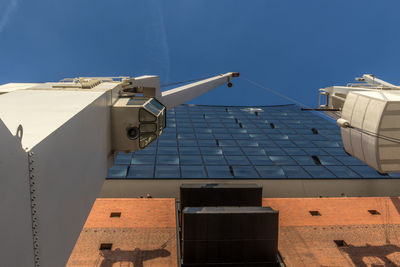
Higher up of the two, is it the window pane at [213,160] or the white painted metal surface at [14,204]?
the white painted metal surface at [14,204]

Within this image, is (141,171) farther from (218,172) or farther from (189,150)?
(189,150)

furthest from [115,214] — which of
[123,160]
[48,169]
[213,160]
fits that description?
[48,169]

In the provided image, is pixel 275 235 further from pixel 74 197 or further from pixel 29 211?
pixel 29 211

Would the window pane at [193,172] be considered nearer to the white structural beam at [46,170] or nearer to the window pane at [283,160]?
the window pane at [283,160]

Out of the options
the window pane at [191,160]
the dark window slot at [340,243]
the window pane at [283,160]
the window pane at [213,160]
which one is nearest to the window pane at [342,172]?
the window pane at [283,160]

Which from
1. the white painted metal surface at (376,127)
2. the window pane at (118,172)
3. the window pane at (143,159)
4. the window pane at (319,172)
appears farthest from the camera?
the window pane at (143,159)

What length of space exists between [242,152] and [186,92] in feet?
48.2

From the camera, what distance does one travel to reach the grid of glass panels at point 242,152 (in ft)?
105

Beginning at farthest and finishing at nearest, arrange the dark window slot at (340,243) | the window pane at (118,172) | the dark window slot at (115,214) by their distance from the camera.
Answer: the window pane at (118,172) → the dark window slot at (115,214) → the dark window slot at (340,243)

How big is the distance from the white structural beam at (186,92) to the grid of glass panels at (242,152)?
8074 mm

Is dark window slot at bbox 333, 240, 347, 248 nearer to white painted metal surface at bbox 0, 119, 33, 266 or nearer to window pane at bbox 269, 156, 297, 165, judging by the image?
window pane at bbox 269, 156, 297, 165

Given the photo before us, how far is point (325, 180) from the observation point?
31.5 meters

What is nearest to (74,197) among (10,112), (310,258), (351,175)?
(10,112)

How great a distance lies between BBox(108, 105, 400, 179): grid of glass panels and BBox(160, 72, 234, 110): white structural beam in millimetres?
8074
